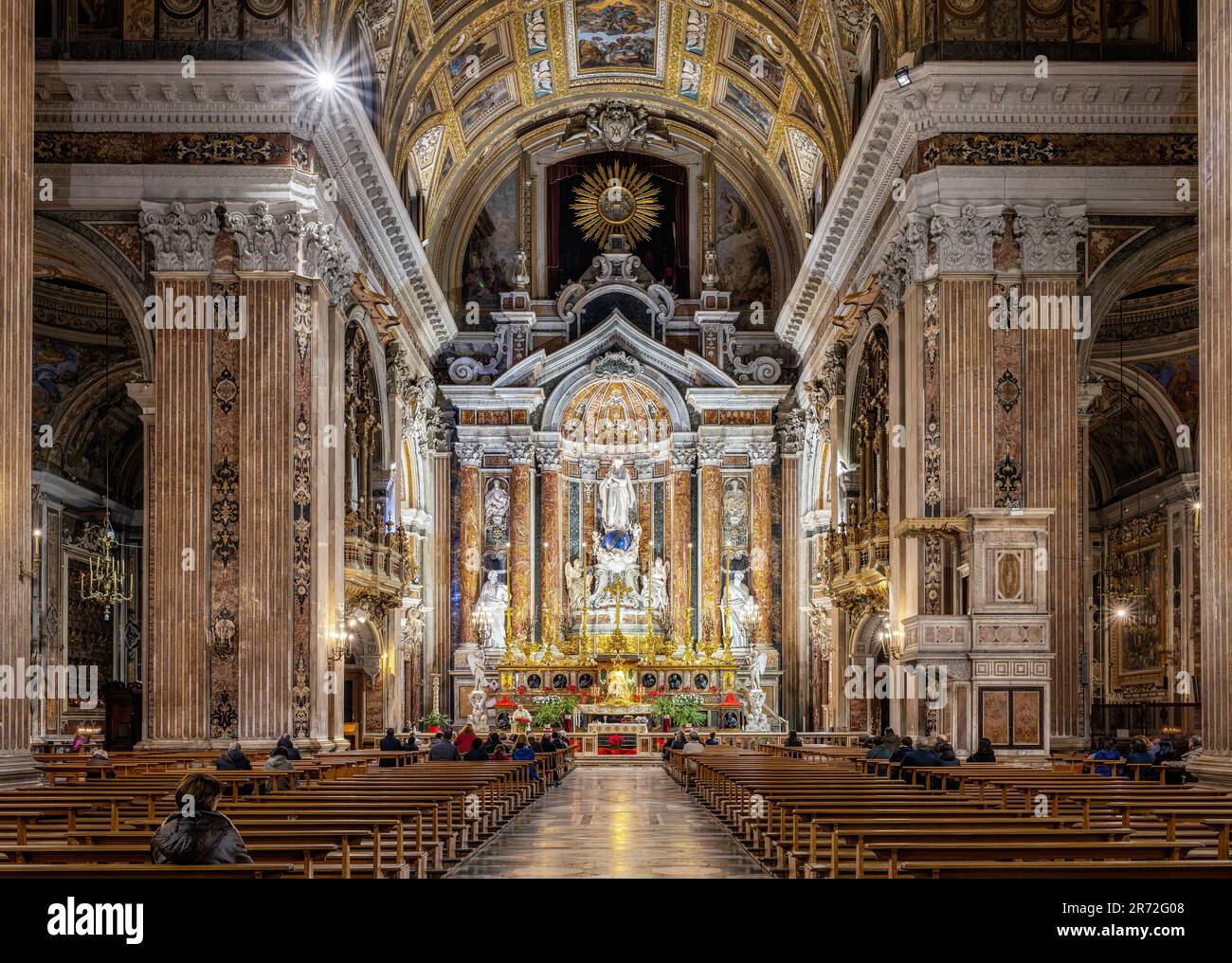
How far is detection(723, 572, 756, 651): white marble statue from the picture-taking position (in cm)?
3809

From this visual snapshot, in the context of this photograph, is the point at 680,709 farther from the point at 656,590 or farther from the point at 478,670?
the point at 478,670

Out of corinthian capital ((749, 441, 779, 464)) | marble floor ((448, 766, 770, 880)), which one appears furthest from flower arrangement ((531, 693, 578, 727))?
marble floor ((448, 766, 770, 880))

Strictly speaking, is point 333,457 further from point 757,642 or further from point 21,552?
point 757,642

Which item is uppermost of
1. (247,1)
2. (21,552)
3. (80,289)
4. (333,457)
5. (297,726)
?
(247,1)

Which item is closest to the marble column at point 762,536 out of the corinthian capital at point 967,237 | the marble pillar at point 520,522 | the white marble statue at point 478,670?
the marble pillar at point 520,522

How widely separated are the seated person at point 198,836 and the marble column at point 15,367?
6979 millimetres

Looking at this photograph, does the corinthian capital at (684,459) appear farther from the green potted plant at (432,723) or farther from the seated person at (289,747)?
the seated person at (289,747)

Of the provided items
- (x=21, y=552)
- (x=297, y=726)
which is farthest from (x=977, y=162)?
(x=21, y=552)

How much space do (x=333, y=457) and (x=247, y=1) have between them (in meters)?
6.94

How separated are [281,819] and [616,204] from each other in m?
32.0

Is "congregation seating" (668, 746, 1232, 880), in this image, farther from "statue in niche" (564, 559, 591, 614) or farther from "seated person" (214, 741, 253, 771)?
"statue in niche" (564, 559, 591, 614)

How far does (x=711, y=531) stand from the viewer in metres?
38.8

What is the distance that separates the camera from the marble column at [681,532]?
3884cm

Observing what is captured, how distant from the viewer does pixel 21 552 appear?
46.0ft
